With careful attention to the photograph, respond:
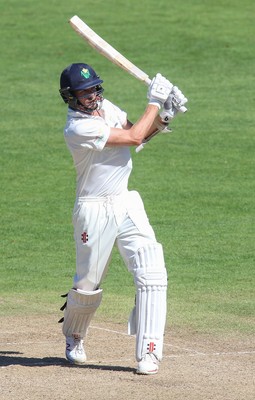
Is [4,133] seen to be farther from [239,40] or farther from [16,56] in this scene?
[239,40]

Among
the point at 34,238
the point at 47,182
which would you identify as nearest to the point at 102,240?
the point at 34,238

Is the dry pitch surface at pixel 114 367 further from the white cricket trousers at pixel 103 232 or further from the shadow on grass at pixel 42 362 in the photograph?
the white cricket trousers at pixel 103 232

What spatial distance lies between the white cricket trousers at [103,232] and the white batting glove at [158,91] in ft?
2.49

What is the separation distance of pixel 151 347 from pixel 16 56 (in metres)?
16.0

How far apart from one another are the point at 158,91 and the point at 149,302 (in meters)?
1.54

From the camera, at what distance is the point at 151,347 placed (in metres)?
8.30

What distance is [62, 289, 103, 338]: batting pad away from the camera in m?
8.66

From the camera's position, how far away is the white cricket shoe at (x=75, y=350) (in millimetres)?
8789

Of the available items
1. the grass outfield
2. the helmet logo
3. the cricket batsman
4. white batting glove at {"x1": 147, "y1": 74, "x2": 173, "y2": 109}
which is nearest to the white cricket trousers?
the cricket batsman

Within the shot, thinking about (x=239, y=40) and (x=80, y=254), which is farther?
(x=239, y=40)

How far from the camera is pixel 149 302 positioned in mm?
8359

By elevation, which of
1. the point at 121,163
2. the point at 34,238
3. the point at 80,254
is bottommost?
the point at 34,238

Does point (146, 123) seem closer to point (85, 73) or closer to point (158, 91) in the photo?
point (158, 91)

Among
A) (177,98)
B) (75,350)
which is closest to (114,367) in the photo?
(75,350)
